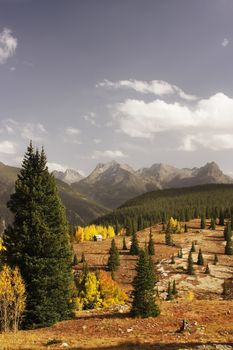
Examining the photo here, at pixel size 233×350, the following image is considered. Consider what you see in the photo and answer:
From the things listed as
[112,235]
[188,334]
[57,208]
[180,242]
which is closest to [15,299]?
[57,208]

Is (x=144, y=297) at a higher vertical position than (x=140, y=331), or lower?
higher

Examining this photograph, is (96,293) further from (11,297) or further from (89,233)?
(89,233)

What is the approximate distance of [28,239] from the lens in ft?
106

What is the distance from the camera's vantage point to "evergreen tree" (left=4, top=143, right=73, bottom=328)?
31281mm

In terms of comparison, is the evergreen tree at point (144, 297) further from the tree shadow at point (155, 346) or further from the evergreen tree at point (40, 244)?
the tree shadow at point (155, 346)

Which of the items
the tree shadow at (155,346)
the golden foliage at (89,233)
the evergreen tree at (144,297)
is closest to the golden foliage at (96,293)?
the evergreen tree at (144,297)

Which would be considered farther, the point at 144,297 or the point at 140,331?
A: the point at 144,297

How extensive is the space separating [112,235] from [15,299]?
161m

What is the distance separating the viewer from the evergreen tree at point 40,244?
103ft

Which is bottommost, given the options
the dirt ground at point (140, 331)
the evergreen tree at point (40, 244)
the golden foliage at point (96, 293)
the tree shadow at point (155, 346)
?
the golden foliage at point (96, 293)

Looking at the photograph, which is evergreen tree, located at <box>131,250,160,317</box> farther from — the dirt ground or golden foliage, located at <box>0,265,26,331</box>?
golden foliage, located at <box>0,265,26,331</box>

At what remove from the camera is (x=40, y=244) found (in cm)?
3216

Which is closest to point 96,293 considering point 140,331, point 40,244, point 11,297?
point 40,244

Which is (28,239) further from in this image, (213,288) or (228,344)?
(213,288)
